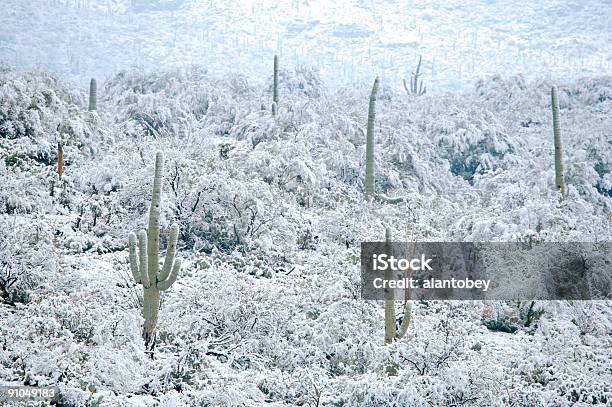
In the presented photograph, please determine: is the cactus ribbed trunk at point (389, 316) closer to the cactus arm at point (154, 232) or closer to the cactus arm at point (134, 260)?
the cactus arm at point (154, 232)

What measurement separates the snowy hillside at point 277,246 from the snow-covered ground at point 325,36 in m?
31.0

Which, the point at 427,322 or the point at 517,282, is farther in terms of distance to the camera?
the point at 517,282

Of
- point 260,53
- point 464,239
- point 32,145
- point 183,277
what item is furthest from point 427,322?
point 260,53

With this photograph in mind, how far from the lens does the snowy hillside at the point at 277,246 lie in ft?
24.0

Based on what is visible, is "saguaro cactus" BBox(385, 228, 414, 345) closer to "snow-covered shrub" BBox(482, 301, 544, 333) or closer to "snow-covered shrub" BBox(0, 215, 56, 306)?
"snow-covered shrub" BBox(482, 301, 544, 333)

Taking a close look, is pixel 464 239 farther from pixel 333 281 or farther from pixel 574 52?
pixel 574 52

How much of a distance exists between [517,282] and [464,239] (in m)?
1.88

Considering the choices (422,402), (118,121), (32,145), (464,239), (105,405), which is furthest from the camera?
(118,121)

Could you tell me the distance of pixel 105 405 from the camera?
21.6ft

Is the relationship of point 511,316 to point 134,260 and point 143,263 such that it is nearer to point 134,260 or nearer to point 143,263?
point 143,263

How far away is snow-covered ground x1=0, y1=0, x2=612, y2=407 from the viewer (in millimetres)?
7367

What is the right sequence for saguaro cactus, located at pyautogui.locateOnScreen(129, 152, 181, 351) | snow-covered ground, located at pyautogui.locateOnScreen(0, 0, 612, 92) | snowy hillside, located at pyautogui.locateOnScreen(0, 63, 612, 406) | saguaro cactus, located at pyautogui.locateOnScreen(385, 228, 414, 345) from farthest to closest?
snow-covered ground, located at pyautogui.locateOnScreen(0, 0, 612, 92), saguaro cactus, located at pyautogui.locateOnScreen(385, 228, 414, 345), saguaro cactus, located at pyautogui.locateOnScreen(129, 152, 181, 351), snowy hillside, located at pyautogui.locateOnScreen(0, 63, 612, 406)

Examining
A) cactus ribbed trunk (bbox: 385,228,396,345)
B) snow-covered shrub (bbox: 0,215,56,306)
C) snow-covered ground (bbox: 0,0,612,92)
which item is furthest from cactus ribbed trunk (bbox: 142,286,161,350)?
snow-covered ground (bbox: 0,0,612,92)

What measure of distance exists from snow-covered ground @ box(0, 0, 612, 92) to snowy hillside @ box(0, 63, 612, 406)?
31.0 metres
